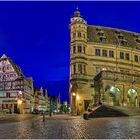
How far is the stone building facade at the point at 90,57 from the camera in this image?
7069 cm

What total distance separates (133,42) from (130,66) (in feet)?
24.2

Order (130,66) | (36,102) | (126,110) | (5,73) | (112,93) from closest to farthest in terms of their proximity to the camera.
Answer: (126,110) < (112,93) < (130,66) < (5,73) < (36,102)

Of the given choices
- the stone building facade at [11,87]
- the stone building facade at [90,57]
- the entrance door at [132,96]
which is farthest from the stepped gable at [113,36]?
the stone building facade at [11,87]

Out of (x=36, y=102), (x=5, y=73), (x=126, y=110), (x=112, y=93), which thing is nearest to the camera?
(x=126, y=110)

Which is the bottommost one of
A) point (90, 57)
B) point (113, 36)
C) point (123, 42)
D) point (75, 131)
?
point (75, 131)

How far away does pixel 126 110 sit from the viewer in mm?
48594

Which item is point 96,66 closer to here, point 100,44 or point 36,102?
point 100,44

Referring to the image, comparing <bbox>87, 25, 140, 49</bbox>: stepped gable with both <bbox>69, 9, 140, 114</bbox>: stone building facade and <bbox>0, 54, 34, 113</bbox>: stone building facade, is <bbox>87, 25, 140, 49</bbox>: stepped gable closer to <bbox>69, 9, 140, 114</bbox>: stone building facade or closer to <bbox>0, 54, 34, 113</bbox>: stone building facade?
<bbox>69, 9, 140, 114</bbox>: stone building facade

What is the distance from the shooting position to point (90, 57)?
72.4 metres

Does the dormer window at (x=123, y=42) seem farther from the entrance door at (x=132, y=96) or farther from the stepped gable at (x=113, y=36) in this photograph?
the entrance door at (x=132, y=96)

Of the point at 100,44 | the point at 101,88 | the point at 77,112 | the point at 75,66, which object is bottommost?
the point at 77,112

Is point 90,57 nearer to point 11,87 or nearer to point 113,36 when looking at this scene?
point 113,36

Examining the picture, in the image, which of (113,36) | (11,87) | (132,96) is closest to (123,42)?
(113,36)

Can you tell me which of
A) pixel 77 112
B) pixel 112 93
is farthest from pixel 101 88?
pixel 77 112
